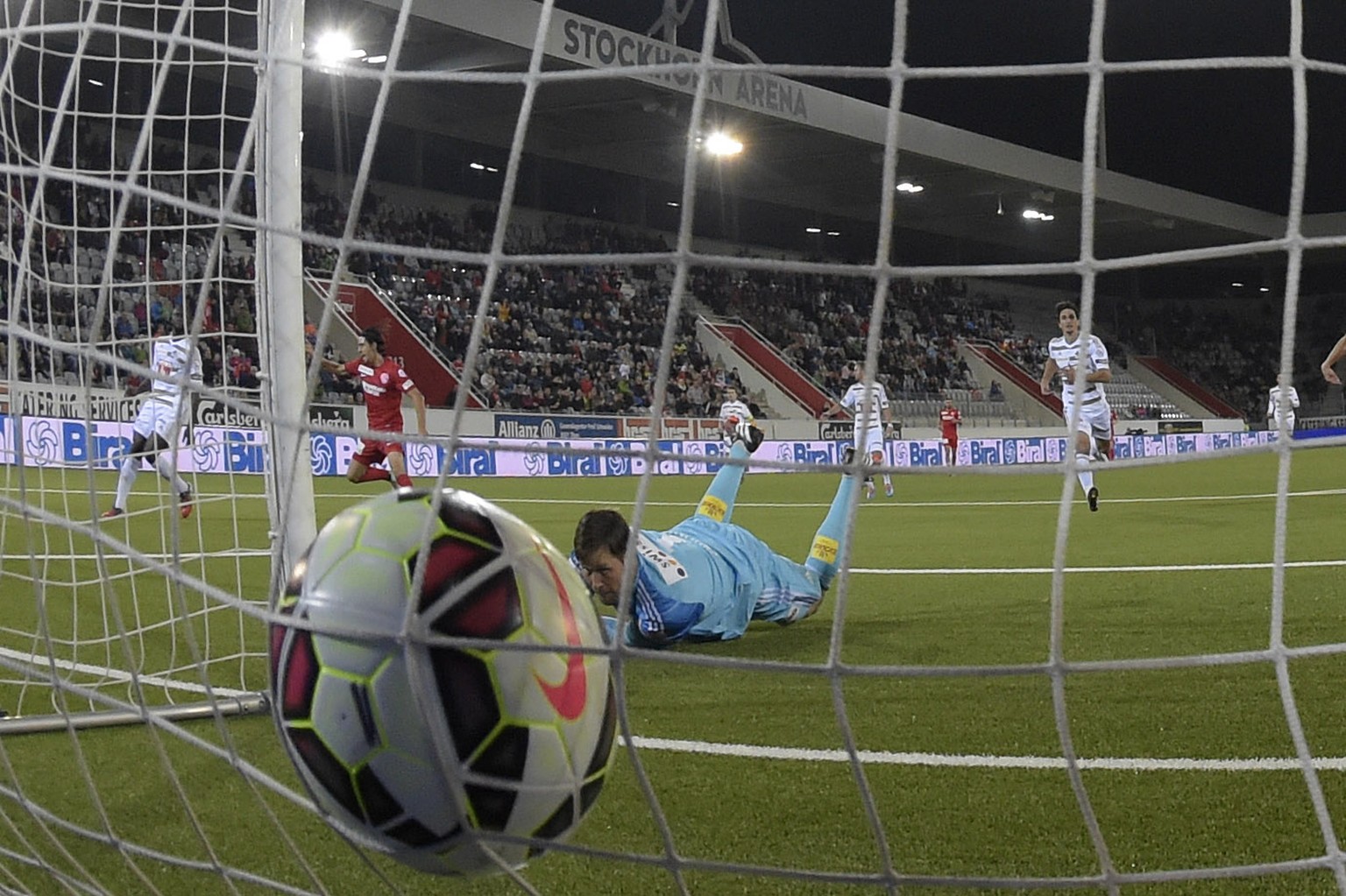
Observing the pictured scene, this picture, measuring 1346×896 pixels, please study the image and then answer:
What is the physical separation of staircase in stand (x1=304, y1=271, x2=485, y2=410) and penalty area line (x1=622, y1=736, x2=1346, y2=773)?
19752 millimetres

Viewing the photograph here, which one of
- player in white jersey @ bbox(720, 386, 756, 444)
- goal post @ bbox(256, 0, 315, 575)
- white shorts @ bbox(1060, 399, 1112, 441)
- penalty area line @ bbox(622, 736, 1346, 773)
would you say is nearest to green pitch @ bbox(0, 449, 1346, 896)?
penalty area line @ bbox(622, 736, 1346, 773)

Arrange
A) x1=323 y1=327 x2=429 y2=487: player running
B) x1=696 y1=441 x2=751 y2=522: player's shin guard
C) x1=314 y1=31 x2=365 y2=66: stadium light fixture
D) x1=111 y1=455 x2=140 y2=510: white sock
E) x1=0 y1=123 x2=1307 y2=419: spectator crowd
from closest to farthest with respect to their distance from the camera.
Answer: x1=696 y1=441 x2=751 y2=522: player's shin guard, x1=111 y1=455 x2=140 y2=510: white sock, x1=323 y1=327 x2=429 y2=487: player running, x1=314 y1=31 x2=365 y2=66: stadium light fixture, x1=0 y1=123 x2=1307 y2=419: spectator crowd

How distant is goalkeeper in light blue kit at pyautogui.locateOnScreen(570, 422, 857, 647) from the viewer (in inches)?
146

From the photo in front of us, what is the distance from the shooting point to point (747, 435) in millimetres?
6117

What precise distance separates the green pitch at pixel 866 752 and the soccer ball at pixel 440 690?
0.10m

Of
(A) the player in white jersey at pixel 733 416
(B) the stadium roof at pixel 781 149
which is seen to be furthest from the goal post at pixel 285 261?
(B) the stadium roof at pixel 781 149

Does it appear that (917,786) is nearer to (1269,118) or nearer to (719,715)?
(719,715)

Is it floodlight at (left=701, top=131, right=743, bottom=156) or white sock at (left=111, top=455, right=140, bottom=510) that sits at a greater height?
floodlight at (left=701, top=131, right=743, bottom=156)

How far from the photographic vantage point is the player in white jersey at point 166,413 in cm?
195

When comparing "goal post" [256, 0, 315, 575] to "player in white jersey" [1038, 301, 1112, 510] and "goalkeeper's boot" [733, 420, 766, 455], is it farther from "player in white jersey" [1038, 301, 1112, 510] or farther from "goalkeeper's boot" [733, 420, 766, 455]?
"player in white jersey" [1038, 301, 1112, 510]

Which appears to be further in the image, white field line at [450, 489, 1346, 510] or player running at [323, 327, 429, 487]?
white field line at [450, 489, 1346, 510]

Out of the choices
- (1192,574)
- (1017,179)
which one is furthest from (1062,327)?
(1017,179)

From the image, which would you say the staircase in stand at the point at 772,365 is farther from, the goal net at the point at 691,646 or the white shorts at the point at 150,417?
the white shorts at the point at 150,417

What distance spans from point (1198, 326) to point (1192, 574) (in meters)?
37.0
